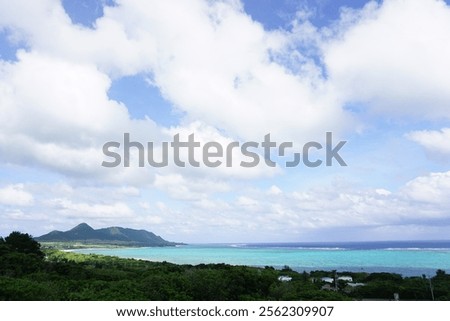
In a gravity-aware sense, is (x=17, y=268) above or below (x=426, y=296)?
above

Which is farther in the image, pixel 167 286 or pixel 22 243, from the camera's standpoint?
pixel 22 243

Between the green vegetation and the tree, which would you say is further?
the tree

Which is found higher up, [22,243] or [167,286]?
[22,243]

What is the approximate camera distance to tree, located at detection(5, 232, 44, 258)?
125 ft

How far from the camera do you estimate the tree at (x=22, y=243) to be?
38.1 metres

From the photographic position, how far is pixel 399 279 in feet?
139

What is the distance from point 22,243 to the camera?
127 feet

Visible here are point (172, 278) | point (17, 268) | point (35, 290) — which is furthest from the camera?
point (17, 268)

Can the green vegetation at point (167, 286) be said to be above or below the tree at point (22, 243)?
below

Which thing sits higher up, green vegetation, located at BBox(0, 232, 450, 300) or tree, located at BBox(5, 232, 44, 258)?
tree, located at BBox(5, 232, 44, 258)

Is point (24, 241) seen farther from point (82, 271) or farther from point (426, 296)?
point (426, 296)

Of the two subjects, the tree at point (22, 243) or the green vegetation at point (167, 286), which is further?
the tree at point (22, 243)
